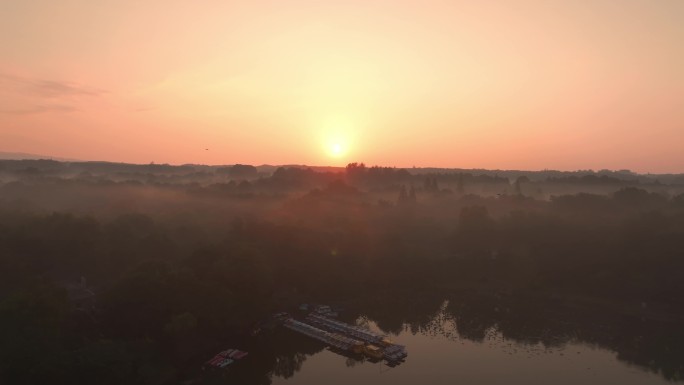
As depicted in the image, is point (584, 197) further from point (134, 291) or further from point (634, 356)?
point (134, 291)

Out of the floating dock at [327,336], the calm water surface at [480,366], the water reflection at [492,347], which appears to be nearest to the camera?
the calm water surface at [480,366]

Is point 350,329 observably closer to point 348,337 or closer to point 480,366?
point 348,337

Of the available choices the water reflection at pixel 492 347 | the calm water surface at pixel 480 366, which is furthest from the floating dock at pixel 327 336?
the calm water surface at pixel 480 366

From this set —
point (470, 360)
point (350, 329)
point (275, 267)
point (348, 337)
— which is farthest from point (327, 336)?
point (275, 267)

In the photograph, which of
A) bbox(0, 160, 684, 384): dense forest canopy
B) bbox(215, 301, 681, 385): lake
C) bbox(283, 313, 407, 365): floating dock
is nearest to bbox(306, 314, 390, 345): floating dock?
bbox(283, 313, 407, 365): floating dock

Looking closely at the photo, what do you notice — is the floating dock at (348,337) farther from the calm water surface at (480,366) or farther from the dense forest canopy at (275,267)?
the dense forest canopy at (275,267)

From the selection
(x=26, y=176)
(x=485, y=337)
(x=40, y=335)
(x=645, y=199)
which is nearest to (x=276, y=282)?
(x=485, y=337)
